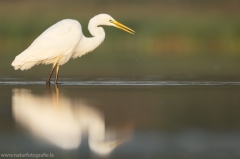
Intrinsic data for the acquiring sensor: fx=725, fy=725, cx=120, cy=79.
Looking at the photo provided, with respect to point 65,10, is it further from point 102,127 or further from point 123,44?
point 102,127

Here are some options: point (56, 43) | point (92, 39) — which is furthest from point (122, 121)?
point (92, 39)

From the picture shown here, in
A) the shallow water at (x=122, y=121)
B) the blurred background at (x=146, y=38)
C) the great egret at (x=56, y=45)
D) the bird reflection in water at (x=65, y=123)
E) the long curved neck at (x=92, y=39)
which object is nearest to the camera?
the shallow water at (x=122, y=121)

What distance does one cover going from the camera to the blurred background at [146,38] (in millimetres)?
13767

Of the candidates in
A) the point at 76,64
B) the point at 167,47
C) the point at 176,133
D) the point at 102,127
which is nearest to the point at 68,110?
the point at 102,127

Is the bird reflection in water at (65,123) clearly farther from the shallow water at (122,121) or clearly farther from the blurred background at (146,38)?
the blurred background at (146,38)

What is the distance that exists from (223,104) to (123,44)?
13670 mm

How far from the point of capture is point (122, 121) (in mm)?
7395

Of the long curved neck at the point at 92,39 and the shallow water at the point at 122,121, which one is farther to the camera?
the long curved neck at the point at 92,39

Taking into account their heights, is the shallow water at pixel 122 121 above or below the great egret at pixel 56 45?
below

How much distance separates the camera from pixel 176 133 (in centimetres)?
677

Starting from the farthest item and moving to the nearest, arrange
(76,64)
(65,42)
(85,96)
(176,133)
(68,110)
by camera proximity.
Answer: (76,64), (65,42), (85,96), (68,110), (176,133)

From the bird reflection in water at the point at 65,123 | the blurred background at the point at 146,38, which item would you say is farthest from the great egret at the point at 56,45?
the bird reflection in water at the point at 65,123

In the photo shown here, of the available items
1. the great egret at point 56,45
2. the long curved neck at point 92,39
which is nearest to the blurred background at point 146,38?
the long curved neck at point 92,39

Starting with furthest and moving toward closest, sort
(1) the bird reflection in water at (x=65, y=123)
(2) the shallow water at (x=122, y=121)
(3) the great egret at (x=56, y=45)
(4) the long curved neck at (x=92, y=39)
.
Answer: (4) the long curved neck at (x=92, y=39) → (3) the great egret at (x=56, y=45) → (1) the bird reflection in water at (x=65, y=123) → (2) the shallow water at (x=122, y=121)
